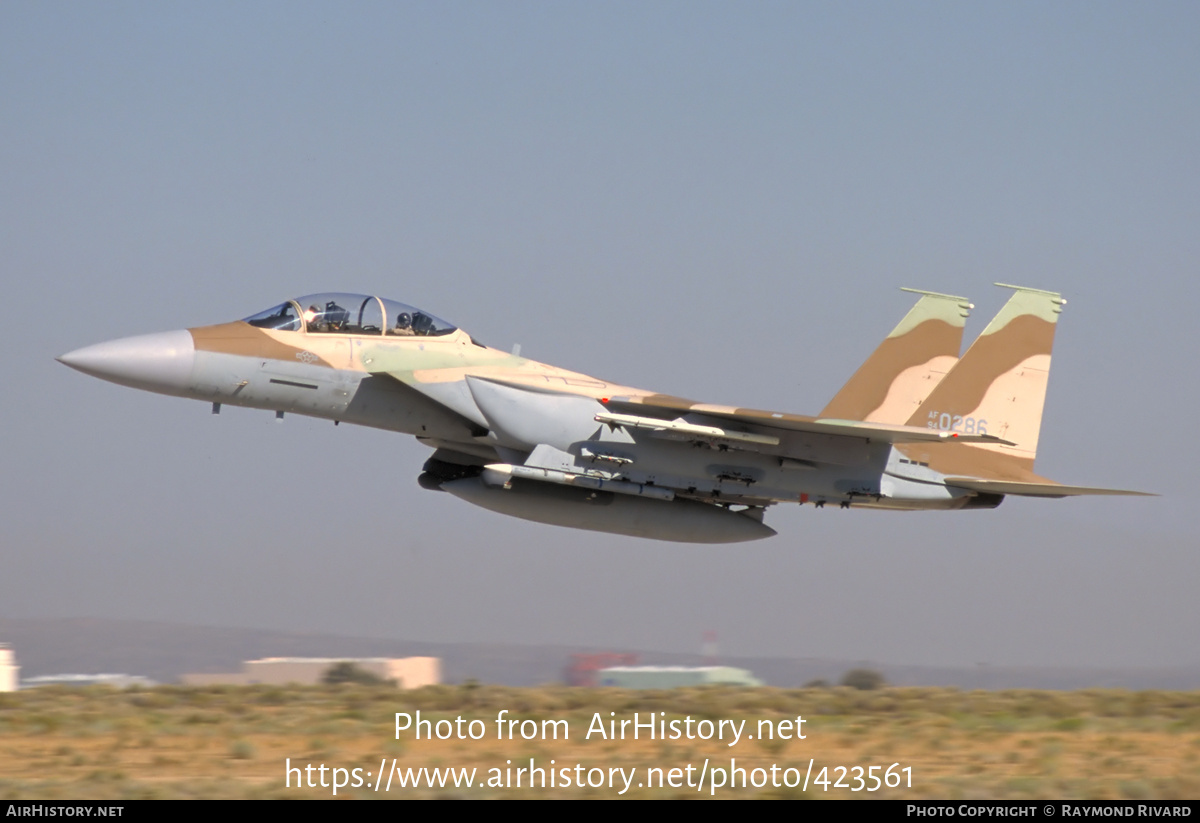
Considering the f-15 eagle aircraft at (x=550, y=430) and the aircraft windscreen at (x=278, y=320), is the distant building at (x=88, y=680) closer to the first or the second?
the f-15 eagle aircraft at (x=550, y=430)

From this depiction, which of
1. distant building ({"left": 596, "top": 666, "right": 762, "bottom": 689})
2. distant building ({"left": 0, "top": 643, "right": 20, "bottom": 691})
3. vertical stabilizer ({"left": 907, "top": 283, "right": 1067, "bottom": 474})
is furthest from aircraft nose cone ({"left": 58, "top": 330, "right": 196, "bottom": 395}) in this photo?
vertical stabilizer ({"left": 907, "top": 283, "right": 1067, "bottom": 474})

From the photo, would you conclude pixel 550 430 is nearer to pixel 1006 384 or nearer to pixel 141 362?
pixel 141 362

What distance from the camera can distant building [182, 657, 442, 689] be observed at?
1877cm

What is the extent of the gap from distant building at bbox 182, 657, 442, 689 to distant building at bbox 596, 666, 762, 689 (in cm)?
275

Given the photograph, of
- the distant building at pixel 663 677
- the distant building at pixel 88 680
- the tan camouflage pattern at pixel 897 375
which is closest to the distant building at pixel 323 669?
Result: the distant building at pixel 88 680

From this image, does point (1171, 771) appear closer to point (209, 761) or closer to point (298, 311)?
point (209, 761)

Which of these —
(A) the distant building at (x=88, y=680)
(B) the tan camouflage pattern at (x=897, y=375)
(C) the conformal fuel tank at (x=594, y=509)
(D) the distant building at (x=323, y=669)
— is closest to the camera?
(B) the tan camouflage pattern at (x=897, y=375)

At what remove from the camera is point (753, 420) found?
16.2m

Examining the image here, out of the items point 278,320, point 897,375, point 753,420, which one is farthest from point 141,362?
point 897,375

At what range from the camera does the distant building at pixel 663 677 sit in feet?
63.2

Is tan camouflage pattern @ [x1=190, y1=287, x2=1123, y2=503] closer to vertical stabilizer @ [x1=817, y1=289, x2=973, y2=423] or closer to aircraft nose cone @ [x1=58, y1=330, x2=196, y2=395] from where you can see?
vertical stabilizer @ [x1=817, y1=289, x2=973, y2=423]

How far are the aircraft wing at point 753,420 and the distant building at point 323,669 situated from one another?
18.6ft

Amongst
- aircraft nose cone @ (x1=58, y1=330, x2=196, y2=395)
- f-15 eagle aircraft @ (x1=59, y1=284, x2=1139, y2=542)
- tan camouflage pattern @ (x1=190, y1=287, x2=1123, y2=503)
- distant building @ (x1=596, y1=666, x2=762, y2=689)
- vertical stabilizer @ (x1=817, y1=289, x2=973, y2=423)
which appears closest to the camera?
aircraft nose cone @ (x1=58, y1=330, x2=196, y2=395)

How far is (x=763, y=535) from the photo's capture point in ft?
58.1
